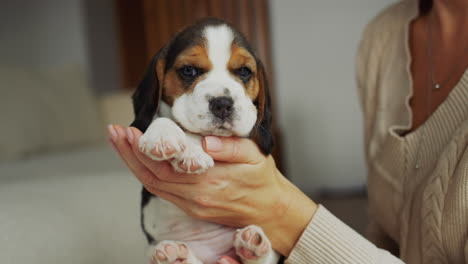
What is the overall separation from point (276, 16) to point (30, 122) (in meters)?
2.34

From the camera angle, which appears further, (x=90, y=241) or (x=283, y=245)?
(x=90, y=241)

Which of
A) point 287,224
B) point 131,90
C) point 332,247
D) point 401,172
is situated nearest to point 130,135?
point 287,224

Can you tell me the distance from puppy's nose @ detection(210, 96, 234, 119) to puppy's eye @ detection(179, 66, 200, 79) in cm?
12

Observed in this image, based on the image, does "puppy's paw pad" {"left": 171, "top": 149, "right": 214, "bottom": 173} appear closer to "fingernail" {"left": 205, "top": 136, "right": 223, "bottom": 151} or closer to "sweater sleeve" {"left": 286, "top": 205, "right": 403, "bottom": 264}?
"fingernail" {"left": 205, "top": 136, "right": 223, "bottom": 151}

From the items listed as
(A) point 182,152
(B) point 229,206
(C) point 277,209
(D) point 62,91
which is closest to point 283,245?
(C) point 277,209

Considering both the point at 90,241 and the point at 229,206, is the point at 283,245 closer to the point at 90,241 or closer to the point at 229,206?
the point at 229,206

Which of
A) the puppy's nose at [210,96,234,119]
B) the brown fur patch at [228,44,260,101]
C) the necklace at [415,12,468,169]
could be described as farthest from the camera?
the necklace at [415,12,468,169]

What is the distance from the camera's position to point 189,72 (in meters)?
1.28

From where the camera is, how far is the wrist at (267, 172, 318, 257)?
4.55ft

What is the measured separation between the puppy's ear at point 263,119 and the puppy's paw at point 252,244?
0.23 meters

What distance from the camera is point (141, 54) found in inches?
247

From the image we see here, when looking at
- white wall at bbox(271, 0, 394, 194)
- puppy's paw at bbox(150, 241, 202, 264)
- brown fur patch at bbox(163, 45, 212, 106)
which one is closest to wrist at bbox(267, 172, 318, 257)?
puppy's paw at bbox(150, 241, 202, 264)

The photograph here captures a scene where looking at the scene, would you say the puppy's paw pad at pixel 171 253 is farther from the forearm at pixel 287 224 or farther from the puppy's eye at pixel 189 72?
the puppy's eye at pixel 189 72

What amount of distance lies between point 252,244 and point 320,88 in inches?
129
